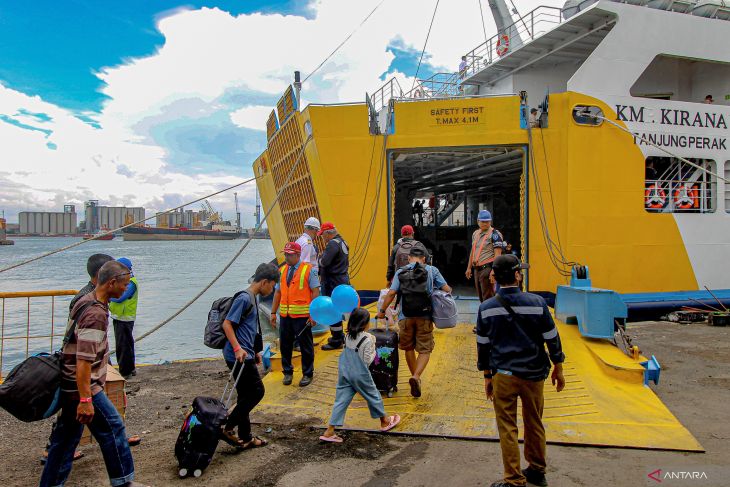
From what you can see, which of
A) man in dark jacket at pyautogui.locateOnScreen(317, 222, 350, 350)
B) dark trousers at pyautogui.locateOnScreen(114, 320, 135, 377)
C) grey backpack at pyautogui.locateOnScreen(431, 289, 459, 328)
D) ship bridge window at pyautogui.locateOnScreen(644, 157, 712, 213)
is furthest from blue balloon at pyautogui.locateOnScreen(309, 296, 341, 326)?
ship bridge window at pyautogui.locateOnScreen(644, 157, 712, 213)

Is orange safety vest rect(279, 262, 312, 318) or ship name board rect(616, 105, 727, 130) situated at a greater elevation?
ship name board rect(616, 105, 727, 130)

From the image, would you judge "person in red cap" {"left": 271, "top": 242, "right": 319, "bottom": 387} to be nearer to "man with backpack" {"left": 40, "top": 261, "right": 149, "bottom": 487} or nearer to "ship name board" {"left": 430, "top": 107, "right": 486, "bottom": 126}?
"man with backpack" {"left": 40, "top": 261, "right": 149, "bottom": 487}

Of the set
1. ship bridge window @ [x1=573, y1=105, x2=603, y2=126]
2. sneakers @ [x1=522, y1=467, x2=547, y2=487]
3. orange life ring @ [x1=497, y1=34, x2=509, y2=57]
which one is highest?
orange life ring @ [x1=497, y1=34, x2=509, y2=57]

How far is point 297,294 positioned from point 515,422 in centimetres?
268

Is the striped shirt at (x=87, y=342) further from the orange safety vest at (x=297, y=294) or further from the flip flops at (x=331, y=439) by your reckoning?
the orange safety vest at (x=297, y=294)

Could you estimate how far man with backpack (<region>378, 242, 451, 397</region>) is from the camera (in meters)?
4.97

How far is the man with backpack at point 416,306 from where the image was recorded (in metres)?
4.97

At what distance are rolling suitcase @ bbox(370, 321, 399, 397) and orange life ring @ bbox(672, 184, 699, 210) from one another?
7176mm

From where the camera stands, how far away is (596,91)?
8.74 metres

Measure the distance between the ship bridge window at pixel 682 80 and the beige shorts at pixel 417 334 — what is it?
8708mm

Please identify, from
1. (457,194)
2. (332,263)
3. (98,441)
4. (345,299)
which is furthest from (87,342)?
(457,194)

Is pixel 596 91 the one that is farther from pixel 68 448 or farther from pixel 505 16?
pixel 68 448

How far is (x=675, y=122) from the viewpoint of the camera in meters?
9.26

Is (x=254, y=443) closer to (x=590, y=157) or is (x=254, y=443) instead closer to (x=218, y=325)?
(x=218, y=325)
